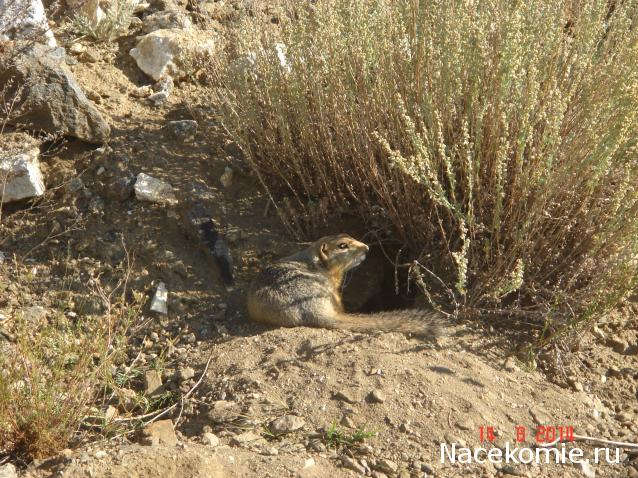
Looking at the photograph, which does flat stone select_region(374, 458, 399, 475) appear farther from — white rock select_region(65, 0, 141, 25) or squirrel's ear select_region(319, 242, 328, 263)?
white rock select_region(65, 0, 141, 25)

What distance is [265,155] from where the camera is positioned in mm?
5293

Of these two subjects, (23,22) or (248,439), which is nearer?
(248,439)

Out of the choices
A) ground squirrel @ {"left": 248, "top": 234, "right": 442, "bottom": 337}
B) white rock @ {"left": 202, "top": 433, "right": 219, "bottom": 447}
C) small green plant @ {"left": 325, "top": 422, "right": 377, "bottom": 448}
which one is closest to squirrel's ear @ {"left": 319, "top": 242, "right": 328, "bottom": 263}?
ground squirrel @ {"left": 248, "top": 234, "right": 442, "bottom": 337}

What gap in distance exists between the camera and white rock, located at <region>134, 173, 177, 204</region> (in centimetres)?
503

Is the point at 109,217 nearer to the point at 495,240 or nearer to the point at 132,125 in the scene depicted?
the point at 132,125

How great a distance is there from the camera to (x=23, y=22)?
5496 mm

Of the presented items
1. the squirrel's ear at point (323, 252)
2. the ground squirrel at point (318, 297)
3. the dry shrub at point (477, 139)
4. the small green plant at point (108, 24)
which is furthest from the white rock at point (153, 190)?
the small green plant at point (108, 24)

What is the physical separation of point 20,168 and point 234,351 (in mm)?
1992

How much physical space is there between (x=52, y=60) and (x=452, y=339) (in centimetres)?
335

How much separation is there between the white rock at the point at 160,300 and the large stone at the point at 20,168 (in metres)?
1.16

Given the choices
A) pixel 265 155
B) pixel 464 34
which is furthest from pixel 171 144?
pixel 464 34

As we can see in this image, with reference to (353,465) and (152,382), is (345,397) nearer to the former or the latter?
(353,465)
